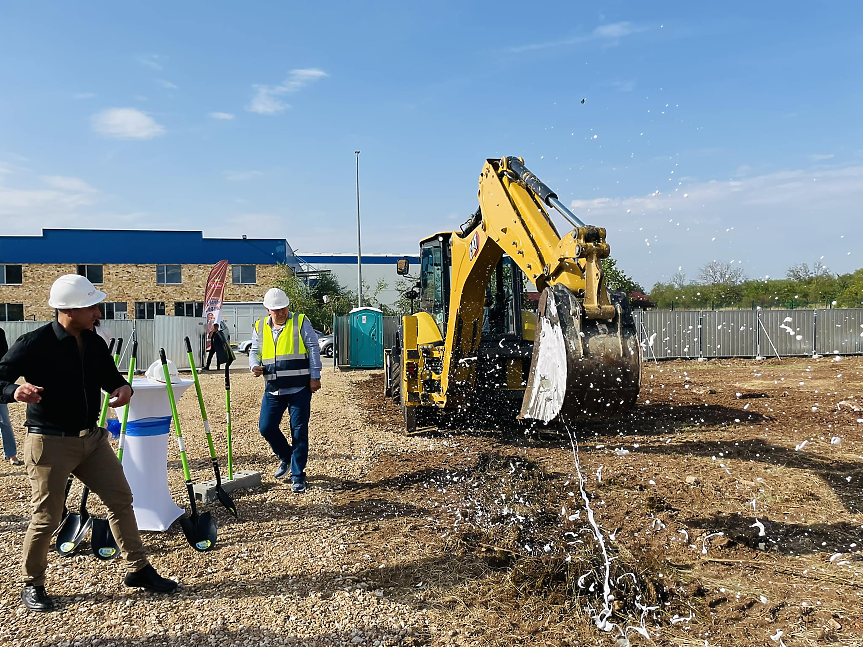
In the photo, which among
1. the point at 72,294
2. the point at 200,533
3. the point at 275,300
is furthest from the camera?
the point at 275,300

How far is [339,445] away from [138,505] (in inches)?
143

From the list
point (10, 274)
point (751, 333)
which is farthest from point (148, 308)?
point (751, 333)

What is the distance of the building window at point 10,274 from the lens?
135 feet

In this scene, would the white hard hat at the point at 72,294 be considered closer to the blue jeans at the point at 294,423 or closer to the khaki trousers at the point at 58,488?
the khaki trousers at the point at 58,488

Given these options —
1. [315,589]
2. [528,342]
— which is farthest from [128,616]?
[528,342]

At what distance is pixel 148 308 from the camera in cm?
4153

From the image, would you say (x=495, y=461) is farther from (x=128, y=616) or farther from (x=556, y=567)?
(x=128, y=616)

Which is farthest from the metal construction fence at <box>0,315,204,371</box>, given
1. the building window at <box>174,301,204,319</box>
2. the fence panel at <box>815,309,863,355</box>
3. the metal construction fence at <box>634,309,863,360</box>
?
the fence panel at <box>815,309,863,355</box>

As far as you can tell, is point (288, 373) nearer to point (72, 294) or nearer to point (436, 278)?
point (72, 294)

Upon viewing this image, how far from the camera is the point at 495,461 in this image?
7.25 m

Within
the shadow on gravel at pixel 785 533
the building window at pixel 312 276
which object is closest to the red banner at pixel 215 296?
the building window at pixel 312 276

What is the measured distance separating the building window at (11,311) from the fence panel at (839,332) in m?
45.2

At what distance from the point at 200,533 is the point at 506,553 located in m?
2.30

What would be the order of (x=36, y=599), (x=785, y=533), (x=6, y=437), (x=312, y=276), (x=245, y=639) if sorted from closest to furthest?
(x=245, y=639) → (x=36, y=599) → (x=785, y=533) → (x=6, y=437) → (x=312, y=276)
